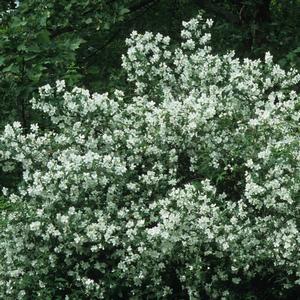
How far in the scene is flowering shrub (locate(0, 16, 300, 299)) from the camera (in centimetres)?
559

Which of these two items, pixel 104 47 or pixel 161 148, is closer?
pixel 161 148

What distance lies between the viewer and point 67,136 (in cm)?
650

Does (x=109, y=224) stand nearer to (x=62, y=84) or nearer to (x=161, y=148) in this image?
(x=161, y=148)

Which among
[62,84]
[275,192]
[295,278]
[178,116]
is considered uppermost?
[62,84]

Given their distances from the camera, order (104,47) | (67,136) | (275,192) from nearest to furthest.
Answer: (275,192) < (67,136) < (104,47)

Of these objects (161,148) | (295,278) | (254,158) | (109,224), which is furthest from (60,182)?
(295,278)

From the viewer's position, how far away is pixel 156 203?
5875mm

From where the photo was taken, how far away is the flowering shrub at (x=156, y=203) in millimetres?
5590

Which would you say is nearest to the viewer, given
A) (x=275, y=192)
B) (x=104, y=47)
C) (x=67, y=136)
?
(x=275, y=192)

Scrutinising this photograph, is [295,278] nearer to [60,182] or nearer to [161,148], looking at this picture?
[161,148]

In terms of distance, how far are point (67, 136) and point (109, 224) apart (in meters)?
1.07

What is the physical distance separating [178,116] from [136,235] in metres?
1.12

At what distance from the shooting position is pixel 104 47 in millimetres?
11344

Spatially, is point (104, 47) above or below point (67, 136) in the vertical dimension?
above
